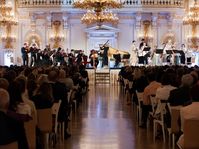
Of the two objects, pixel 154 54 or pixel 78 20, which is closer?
pixel 154 54

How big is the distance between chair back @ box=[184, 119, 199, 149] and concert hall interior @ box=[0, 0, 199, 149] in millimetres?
1860

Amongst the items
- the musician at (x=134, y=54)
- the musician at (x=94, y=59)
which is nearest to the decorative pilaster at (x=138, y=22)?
the musician at (x=134, y=54)

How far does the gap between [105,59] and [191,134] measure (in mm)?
27009

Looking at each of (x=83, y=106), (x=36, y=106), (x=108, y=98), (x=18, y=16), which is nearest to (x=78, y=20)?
(x=18, y=16)

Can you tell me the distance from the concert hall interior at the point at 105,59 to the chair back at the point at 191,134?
1.86 metres

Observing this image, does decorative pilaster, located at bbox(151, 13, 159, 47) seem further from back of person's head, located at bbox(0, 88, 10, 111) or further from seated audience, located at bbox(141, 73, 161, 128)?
back of person's head, located at bbox(0, 88, 10, 111)

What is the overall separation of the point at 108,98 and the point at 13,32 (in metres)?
17.5

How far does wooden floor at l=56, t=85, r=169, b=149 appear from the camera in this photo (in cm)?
1023

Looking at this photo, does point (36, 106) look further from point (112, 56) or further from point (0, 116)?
point (112, 56)

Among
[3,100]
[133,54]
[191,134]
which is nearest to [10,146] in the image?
[3,100]

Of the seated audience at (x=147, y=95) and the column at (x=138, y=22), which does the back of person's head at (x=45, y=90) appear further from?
the column at (x=138, y=22)

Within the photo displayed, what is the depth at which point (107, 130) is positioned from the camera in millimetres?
12273

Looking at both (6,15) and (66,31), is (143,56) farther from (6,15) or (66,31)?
(6,15)

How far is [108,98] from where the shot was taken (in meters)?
21.5
